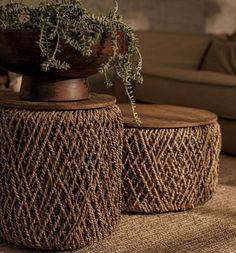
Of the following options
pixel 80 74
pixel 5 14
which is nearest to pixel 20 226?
pixel 80 74

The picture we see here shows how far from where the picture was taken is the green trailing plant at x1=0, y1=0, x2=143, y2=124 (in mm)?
1345

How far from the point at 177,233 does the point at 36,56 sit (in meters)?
0.70

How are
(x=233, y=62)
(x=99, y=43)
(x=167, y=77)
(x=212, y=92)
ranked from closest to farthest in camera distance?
1. (x=99, y=43)
2. (x=212, y=92)
3. (x=167, y=77)
4. (x=233, y=62)

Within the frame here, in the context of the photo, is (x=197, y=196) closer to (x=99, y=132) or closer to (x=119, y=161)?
(x=119, y=161)

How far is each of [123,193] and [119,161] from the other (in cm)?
27

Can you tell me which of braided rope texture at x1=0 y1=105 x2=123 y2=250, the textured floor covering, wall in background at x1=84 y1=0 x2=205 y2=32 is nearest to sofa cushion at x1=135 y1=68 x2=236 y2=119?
the textured floor covering

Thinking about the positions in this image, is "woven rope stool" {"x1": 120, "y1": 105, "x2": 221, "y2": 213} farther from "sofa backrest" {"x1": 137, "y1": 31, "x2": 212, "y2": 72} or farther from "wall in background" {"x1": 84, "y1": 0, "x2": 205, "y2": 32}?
"wall in background" {"x1": 84, "y1": 0, "x2": 205, "y2": 32}

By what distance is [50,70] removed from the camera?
142 centimetres

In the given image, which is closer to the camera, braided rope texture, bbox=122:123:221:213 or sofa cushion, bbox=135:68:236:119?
braided rope texture, bbox=122:123:221:213

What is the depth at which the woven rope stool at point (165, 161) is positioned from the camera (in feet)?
5.83

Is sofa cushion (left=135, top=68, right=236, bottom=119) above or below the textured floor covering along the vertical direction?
above

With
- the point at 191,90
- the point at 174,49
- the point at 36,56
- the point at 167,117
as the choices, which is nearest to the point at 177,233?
the point at 167,117

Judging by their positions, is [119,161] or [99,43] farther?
[119,161]

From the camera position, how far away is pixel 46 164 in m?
1.42
